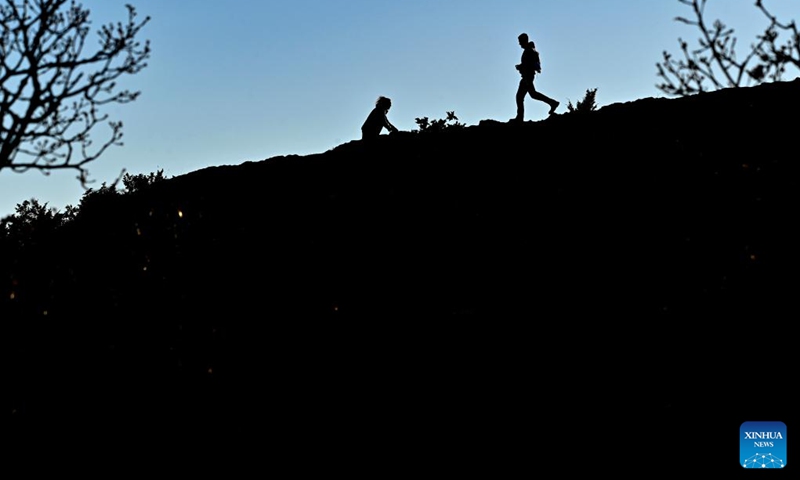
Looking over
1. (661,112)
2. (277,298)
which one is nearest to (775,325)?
(661,112)

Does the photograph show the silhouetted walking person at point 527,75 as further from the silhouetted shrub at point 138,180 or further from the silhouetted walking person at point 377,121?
the silhouetted shrub at point 138,180

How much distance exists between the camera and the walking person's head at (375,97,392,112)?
67.1 ft

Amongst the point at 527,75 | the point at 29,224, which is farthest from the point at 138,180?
the point at 527,75

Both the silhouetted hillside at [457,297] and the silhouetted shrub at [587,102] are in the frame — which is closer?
the silhouetted hillside at [457,297]

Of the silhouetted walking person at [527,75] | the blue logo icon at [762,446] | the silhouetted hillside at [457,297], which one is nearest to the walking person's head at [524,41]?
the silhouetted walking person at [527,75]

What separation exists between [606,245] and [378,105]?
25.4 ft

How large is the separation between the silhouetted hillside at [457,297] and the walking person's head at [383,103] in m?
2.85

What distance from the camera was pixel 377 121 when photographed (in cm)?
2028

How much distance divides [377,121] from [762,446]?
12.1 metres

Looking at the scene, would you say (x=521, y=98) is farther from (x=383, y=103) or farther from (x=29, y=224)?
(x=29, y=224)

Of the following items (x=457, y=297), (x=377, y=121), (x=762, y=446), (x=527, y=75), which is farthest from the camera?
(x=377, y=121)

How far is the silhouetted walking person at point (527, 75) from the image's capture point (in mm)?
18938

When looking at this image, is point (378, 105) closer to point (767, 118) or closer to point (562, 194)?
point (562, 194)

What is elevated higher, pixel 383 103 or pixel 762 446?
pixel 383 103
